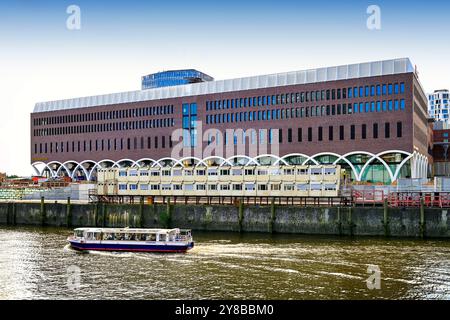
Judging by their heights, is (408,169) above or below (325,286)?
above

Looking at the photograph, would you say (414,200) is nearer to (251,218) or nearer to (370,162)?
(251,218)

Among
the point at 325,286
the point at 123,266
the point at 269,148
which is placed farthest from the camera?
the point at 269,148

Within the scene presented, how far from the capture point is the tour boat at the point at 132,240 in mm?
51031

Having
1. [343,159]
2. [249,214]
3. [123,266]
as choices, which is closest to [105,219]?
[249,214]

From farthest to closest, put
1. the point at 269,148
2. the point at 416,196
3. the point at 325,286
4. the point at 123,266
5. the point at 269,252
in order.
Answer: the point at 269,148, the point at 416,196, the point at 269,252, the point at 123,266, the point at 325,286

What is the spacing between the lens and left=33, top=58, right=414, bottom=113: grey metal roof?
9562 cm

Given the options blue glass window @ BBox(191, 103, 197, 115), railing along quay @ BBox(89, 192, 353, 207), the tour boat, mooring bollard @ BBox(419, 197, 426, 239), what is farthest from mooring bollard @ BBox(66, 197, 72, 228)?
mooring bollard @ BBox(419, 197, 426, 239)

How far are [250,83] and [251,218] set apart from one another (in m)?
50.0

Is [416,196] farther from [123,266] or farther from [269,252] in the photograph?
[123,266]

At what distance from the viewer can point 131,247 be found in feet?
172

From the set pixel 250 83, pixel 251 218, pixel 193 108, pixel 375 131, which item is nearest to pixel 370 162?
pixel 375 131

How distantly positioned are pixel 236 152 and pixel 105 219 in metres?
40.1

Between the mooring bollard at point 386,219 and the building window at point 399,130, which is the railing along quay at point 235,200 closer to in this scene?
the mooring bollard at point 386,219
